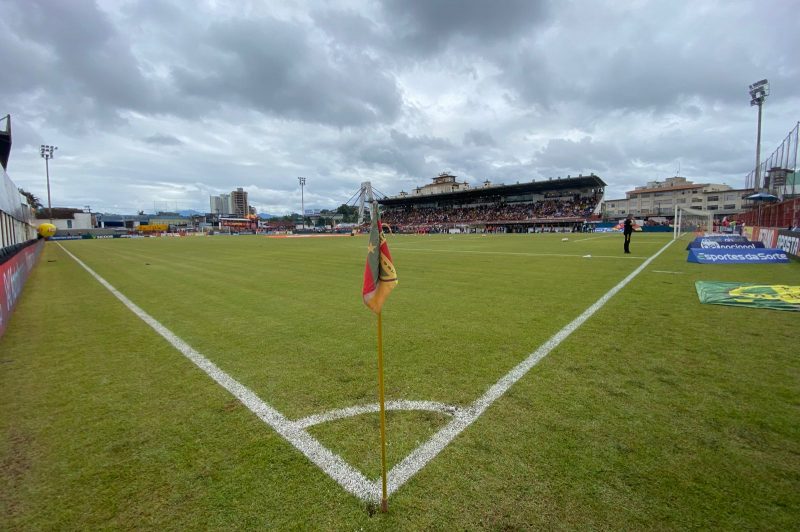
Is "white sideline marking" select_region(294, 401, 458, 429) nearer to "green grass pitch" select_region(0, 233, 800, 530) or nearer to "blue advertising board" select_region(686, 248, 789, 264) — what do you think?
"green grass pitch" select_region(0, 233, 800, 530)

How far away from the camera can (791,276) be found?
10.2 metres

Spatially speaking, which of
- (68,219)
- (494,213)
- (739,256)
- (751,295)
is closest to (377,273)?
(751,295)

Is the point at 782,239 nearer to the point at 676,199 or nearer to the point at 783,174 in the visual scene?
the point at 783,174

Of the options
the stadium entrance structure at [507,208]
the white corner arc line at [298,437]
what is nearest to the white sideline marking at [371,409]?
the white corner arc line at [298,437]

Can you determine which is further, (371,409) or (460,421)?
(371,409)

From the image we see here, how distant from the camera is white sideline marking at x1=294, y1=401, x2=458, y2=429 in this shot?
10.2ft

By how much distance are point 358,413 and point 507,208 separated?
84954 mm

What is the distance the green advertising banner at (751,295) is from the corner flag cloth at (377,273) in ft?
24.7

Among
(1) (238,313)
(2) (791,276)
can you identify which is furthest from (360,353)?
(2) (791,276)

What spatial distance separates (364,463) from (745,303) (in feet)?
26.0

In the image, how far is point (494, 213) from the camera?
276 ft

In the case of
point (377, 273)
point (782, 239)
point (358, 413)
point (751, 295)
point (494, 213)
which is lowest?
point (358, 413)

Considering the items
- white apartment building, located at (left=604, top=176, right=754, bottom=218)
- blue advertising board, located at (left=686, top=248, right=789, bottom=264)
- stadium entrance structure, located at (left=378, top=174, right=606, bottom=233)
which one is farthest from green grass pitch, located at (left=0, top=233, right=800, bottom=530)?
white apartment building, located at (left=604, top=176, right=754, bottom=218)

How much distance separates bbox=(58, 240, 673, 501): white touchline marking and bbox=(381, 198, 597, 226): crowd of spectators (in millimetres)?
71737
